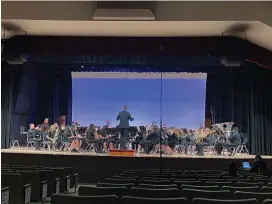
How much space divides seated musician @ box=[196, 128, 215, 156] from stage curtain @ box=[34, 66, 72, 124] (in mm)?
6517

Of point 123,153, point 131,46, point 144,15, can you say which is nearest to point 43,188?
point 144,15

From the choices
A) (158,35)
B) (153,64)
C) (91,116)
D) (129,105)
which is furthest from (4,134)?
(158,35)

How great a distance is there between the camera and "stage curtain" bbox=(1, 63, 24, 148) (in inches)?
554

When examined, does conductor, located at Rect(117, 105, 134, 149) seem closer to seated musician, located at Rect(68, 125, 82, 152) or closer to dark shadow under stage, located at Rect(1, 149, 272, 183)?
seated musician, located at Rect(68, 125, 82, 152)

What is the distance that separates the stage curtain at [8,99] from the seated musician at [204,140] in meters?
6.97

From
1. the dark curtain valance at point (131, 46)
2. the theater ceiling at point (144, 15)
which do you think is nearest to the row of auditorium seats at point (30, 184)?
the theater ceiling at point (144, 15)

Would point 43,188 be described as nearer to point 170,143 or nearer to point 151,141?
point 151,141

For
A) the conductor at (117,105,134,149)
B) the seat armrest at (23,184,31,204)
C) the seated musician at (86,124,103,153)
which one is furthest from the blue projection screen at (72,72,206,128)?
the seat armrest at (23,184,31,204)

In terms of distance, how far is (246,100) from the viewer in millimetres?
14703

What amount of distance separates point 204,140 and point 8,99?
7355 mm

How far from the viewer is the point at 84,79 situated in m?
16.0

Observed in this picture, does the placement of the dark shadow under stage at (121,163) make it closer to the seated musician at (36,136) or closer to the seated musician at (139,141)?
the seated musician at (139,141)

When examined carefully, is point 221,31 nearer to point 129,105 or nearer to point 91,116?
point 129,105

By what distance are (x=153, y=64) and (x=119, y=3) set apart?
5876 mm
